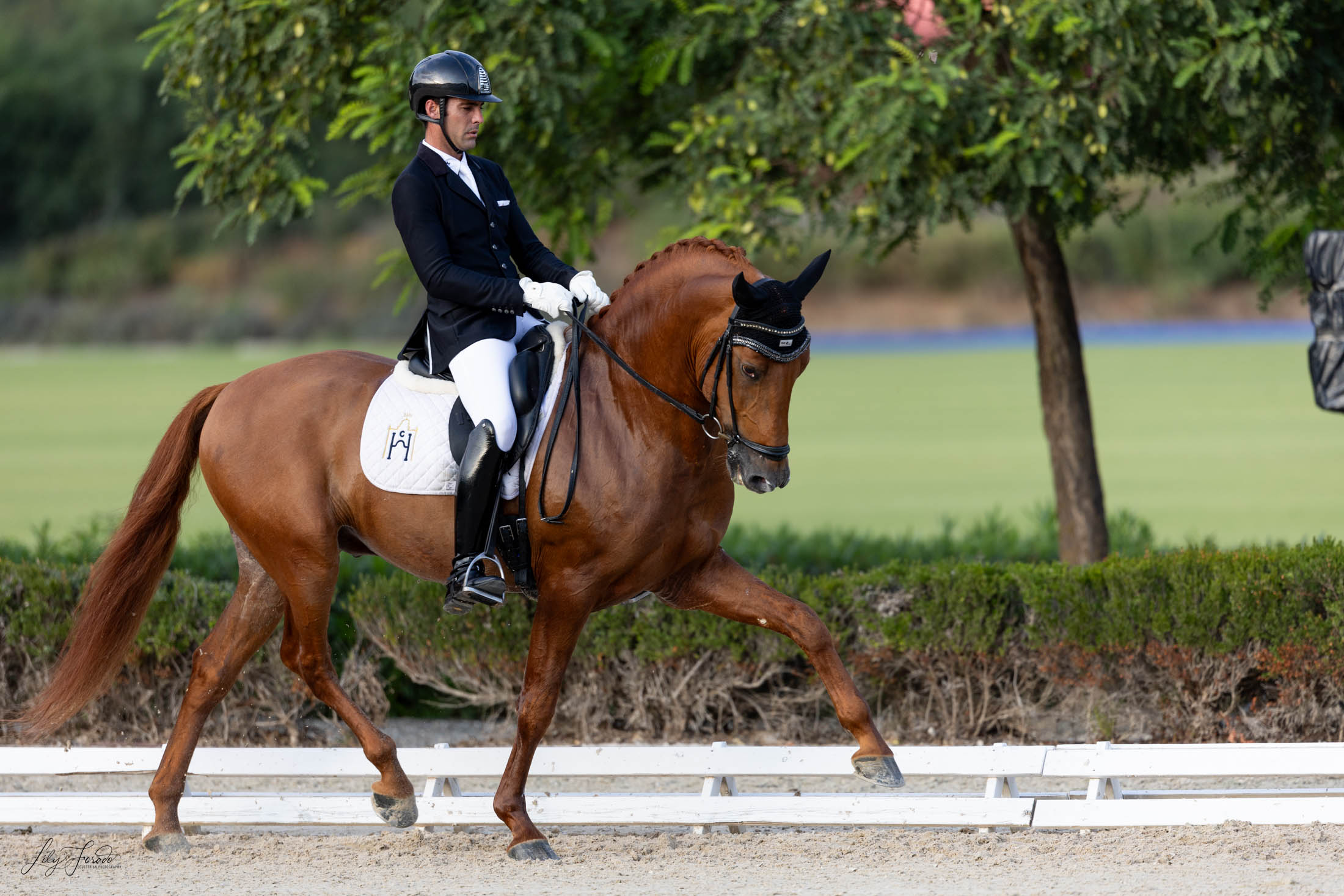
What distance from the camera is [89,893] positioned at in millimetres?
4402

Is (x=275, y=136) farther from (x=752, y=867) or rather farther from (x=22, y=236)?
(x=22, y=236)

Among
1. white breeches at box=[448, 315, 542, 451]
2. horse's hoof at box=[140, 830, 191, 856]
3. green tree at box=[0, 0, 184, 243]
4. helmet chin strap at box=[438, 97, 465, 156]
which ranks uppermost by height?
green tree at box=[0, 0, 184, 243]

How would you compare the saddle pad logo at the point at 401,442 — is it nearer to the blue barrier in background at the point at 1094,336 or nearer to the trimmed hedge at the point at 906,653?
the trimmed hedge at the point at 906,653

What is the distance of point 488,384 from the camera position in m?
4.68

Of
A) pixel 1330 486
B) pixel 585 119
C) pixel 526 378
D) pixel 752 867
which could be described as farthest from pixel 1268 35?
pixel 1330 486

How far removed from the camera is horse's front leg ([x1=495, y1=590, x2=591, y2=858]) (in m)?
4.74

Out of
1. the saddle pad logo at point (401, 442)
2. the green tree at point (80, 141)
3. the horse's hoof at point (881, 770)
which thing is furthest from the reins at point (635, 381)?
the green tree at point (80, 141)

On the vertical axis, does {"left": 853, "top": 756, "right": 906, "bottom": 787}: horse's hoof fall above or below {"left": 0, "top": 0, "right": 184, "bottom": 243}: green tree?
below

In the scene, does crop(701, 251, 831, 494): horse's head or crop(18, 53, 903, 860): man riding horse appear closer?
crop(701, 251, 831, 494): horse's head

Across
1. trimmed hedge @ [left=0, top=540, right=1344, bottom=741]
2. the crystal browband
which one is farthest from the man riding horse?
trimmed hedge @ [left=0, top=540, right=1344, bottom=741]

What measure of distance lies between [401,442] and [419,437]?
0.23ft

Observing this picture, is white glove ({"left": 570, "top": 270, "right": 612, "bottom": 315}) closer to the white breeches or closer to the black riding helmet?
the white breeches

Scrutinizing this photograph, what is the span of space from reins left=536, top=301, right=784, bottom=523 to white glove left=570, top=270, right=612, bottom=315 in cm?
5

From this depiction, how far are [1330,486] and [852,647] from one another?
42.7 ft
